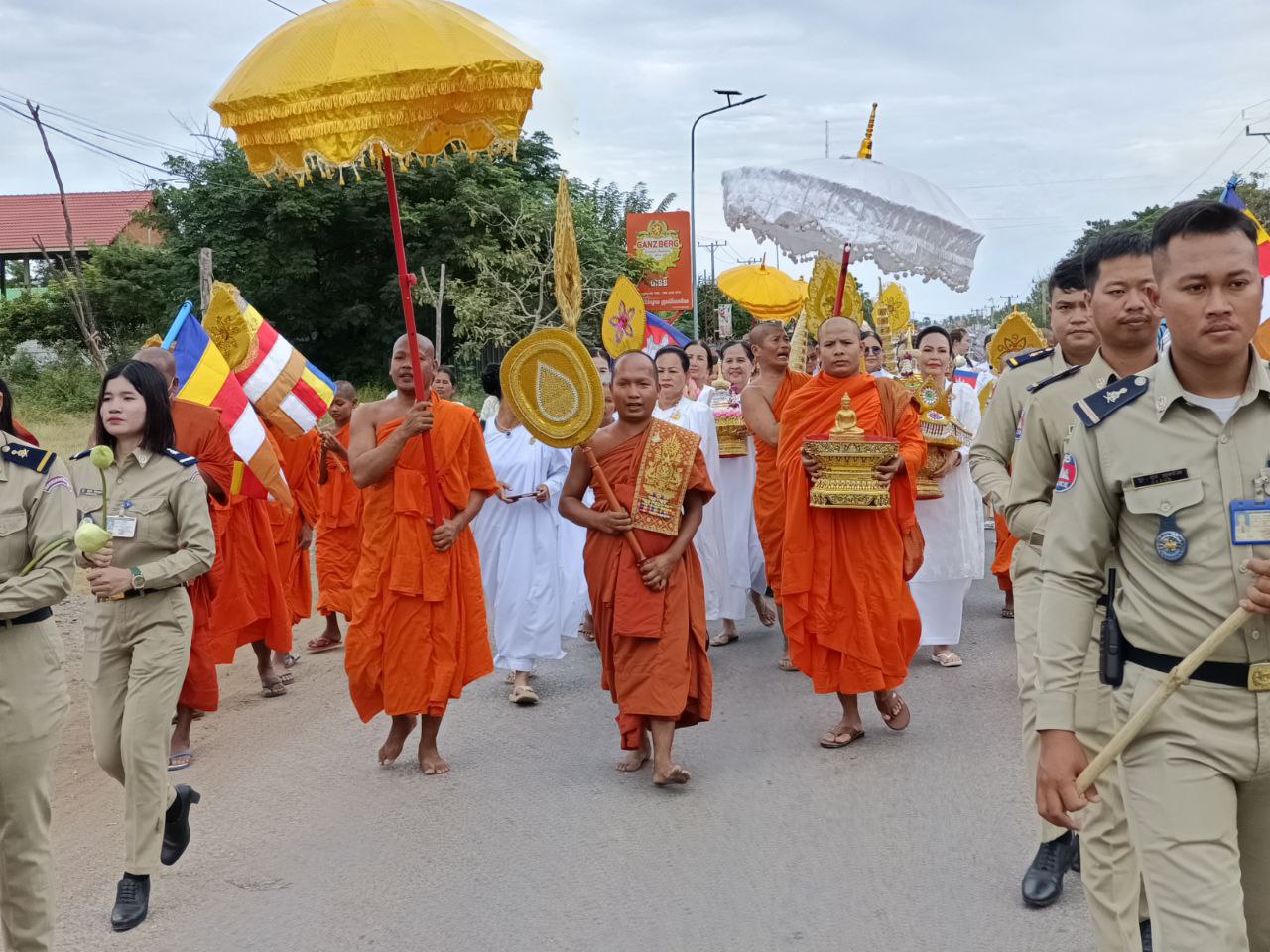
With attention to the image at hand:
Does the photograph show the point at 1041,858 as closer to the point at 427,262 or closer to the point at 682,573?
the point at 682,573

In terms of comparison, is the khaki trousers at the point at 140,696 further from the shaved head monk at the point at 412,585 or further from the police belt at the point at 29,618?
the shaved head monk at the point at 412,585

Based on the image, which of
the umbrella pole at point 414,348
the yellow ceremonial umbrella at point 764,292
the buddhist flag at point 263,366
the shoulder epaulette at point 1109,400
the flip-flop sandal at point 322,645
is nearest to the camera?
the shoulder epaulette at point 1109,400

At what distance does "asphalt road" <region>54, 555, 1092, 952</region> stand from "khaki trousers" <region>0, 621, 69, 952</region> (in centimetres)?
66

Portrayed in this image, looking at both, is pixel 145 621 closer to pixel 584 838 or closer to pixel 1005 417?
pixel 584 838

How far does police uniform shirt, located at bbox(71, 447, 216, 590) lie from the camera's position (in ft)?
16.4

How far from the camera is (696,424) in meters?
8.99

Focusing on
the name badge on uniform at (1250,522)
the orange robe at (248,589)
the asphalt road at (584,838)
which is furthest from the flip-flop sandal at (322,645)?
the name badge on uniform at (1250,522)

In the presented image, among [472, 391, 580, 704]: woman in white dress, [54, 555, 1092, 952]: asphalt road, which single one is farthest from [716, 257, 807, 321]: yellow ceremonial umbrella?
[54, 555, 1092, 952]: asphalt road

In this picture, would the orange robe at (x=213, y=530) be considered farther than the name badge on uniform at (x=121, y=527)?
Yes

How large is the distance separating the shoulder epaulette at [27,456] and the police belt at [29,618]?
1.45 ft

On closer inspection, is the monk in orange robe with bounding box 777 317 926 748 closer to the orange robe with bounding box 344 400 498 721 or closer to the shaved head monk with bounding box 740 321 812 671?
the shaved head monk with bounding box 740 321 812 671

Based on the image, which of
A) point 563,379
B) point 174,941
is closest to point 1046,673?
point 174,941

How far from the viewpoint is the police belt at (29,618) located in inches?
152

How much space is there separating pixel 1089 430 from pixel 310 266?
103 ft
